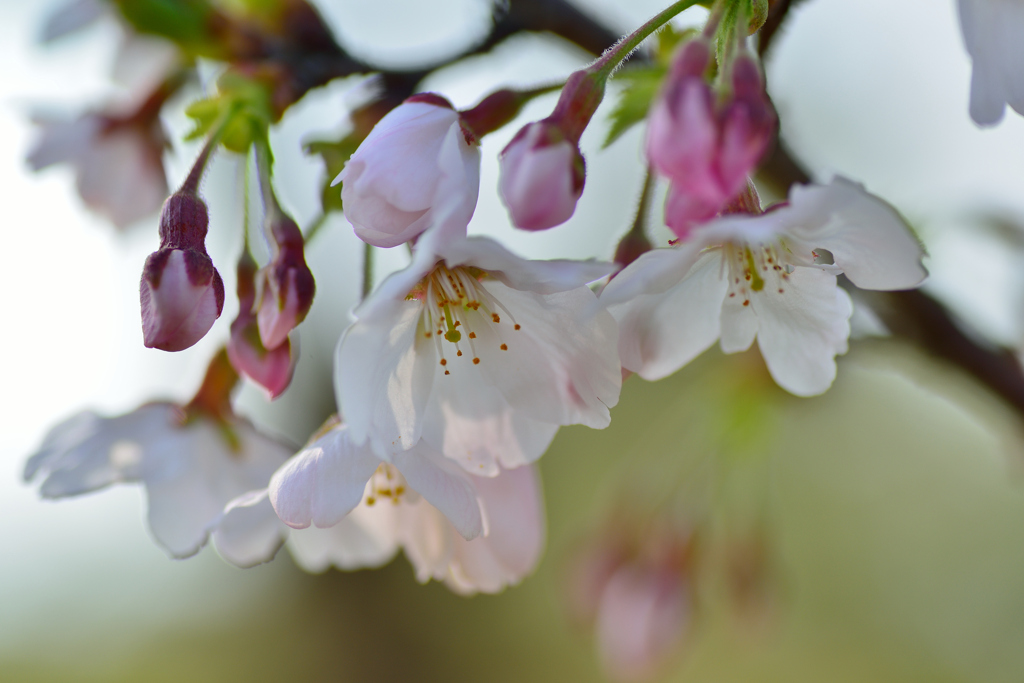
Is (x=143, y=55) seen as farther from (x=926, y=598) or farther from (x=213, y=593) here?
(x=926, y=598)

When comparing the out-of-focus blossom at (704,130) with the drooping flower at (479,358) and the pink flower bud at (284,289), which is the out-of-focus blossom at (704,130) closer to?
the drooping flower at (479,358)

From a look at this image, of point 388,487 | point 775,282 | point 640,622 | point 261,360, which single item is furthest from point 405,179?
point 640,622

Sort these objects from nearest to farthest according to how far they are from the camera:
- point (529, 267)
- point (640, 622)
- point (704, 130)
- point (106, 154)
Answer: point (704, 130), point (529, 267), point (106, 154), point (640, 622)

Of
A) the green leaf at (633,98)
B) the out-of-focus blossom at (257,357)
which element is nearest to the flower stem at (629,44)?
the green leaf at (633,98)

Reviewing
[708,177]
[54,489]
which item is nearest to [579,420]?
[708,177]

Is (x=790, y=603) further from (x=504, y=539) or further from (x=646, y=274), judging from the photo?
(x=646, y=274)
